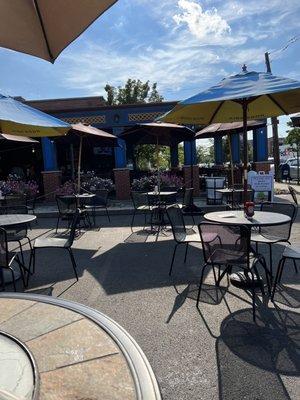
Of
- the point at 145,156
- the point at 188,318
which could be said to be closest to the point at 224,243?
the point at 188,318

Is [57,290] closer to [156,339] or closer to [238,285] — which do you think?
[156,339]

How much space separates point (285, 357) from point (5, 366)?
2141mm

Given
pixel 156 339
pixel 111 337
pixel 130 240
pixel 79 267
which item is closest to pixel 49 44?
pixel 111 337

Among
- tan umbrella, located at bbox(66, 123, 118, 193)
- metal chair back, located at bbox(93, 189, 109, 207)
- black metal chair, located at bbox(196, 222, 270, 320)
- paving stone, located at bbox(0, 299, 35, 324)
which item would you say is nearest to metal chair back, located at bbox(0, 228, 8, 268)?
paving stone, located at bbox(0, 299, 35, 324)

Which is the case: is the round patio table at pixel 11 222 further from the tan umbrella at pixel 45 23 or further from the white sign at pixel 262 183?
the white sign at pixel 262 183

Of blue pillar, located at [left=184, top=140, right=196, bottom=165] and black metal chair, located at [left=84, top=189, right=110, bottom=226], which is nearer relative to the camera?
black metal chair, located at [left=84, top=189, right=110, bottom=226]

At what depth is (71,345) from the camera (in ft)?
8.49

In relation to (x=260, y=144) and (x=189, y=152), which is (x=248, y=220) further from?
(x=260, y=144)

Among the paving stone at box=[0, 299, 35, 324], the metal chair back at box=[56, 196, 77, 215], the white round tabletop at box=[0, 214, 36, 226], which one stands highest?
the white round tabletop at box=[0, 214, 36, 226]

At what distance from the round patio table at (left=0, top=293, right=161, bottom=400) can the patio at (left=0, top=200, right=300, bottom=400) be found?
613 mm

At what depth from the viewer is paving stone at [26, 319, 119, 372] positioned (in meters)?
2.41

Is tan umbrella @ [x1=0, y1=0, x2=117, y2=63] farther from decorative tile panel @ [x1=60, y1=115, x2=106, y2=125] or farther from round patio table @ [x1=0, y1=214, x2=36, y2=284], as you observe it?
decorative tile panel @ [x1=60, y1=115, x2=106, y2=125]

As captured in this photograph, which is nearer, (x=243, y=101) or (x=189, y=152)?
(x=243, y=101)

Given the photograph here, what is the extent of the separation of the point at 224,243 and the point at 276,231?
1329mm
